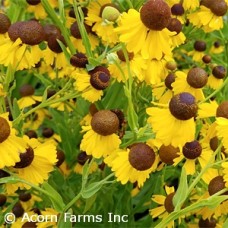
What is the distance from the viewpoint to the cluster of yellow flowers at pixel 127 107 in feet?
3.32

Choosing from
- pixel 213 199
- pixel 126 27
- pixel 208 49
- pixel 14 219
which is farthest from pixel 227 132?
pixel 208 49

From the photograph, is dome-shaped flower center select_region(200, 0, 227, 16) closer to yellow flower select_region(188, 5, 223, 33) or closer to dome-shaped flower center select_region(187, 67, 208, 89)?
yellow flower select_region(188, 5, 223, 33)

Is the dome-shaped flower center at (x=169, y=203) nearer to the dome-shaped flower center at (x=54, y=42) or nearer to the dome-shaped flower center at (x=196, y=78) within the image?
the dome-shaped flower center at (x=196, y=78)

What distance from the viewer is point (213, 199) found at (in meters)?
0.95

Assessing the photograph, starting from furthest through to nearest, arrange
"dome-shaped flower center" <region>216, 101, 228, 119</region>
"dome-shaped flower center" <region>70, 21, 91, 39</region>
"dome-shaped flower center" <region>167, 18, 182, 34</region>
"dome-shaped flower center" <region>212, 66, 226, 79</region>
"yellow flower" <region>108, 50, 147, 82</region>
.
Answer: "dome-shaped flower center" <region>212, 66, 226, 79</region>, "dome-shaped flower center" <region>70, 21, 91, 39</region>, "dome-shaped flower center" <region>167, 18, 182, 34</region>, "yellow flower" <region>108, 50, 147, 82</region>, "dome-shaped flower center" <region>216, 101, 228, 119</region>

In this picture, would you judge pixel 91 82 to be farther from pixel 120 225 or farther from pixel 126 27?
pixel 120 225

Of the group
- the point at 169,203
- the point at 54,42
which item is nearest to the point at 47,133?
the point at 54,42

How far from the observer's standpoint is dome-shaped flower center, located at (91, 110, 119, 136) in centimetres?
106

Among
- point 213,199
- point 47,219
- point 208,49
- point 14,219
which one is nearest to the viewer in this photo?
point 213,199

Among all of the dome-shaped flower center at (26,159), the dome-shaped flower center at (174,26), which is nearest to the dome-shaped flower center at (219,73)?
the dome-shaped flower center at (174,26)

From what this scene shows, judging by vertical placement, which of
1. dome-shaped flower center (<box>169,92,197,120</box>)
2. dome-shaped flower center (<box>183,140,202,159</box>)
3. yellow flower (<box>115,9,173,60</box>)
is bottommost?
dome-shaped flower center (<box>183,140,202,159</box>)

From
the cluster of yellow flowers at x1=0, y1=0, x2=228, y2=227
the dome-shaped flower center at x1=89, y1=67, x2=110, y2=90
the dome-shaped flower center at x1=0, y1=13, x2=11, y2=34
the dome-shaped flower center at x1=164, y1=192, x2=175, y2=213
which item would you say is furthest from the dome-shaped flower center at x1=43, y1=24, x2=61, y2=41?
the dome-shaped flower center at x1=164, y1=192, x2=175, y2=213

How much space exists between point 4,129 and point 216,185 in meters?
0.41

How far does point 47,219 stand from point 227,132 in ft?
1.60
